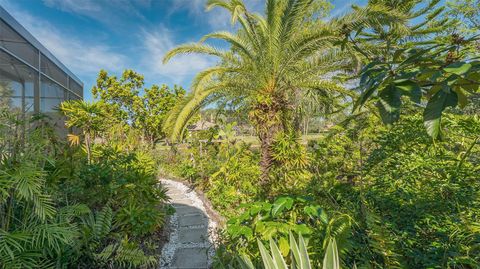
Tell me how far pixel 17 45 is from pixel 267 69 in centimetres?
536

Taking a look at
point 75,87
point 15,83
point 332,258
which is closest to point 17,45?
point 15,83

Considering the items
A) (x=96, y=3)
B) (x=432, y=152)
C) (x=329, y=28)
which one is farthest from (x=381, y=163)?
(x=96, y=3)

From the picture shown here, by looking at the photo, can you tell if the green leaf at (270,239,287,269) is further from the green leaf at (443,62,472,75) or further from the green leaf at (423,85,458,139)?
the green leaf at (443,62,472,75)

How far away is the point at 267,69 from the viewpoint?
224 inches

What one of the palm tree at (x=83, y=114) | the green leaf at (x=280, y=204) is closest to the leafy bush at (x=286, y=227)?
the green leaf at (x=280, y=204)

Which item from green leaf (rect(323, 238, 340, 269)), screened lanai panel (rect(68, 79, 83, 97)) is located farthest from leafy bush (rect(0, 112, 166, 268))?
screened lanai panel (rect(68, 79, 83, 97))

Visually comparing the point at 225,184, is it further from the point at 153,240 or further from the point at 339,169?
the point at 339,169

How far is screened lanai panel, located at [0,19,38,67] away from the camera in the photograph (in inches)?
173

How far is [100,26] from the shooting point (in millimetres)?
12031

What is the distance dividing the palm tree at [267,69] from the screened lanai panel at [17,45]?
2956 millimetres

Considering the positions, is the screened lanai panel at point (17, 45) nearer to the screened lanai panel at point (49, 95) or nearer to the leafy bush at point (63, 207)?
the screened lanai panel at point (49, 95)

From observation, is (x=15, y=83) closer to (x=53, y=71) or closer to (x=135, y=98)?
(x=53, y=71)

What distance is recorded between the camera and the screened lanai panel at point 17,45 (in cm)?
440

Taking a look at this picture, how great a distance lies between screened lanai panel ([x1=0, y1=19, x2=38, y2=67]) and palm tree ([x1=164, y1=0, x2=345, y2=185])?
2956mm
